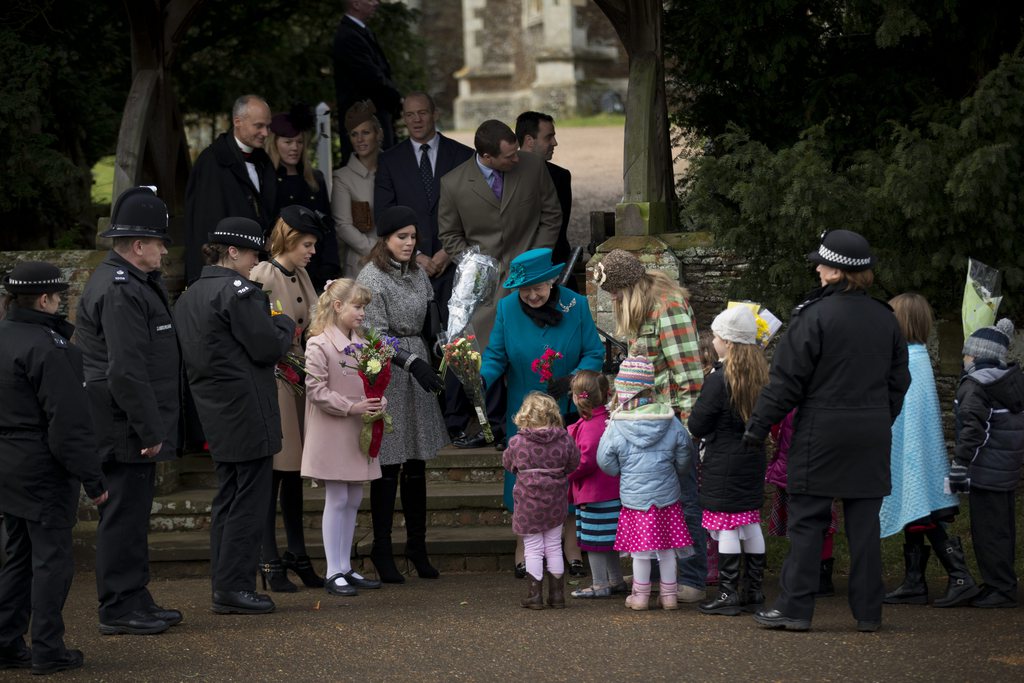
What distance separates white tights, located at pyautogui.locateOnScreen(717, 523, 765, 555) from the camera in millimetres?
6734

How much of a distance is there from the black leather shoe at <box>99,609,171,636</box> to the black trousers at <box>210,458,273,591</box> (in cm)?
39

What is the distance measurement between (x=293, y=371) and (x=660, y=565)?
2057 millimetres

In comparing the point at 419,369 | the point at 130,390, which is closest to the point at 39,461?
the point at 130,390

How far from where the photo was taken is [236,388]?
22.2ft

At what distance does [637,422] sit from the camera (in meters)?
6.88

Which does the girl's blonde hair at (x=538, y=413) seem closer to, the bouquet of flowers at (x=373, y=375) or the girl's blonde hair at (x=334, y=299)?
the bouquet of flowers at (x=373, y=375)

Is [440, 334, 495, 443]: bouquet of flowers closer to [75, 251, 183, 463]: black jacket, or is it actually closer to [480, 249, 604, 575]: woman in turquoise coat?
[480, 249, 604, 575]: woman in turquoise coat

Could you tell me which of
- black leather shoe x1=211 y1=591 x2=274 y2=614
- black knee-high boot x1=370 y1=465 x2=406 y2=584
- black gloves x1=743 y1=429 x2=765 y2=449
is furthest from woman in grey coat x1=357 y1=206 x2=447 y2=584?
black gloves x1=743 y1=429 x2=765 y2=449

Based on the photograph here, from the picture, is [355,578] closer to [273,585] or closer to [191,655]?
[273,585]

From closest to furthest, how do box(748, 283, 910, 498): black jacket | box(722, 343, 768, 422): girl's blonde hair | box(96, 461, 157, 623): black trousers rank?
box(748, 283, 910, 498): black jacket, box(96, 461, 157, 623): black trousers, box(722, 343, 768, 422): girl's blonde hair

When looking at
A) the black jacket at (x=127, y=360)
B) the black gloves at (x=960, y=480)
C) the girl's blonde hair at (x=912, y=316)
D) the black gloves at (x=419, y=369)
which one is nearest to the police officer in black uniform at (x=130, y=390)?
the black jacket at (x=127, y=360)

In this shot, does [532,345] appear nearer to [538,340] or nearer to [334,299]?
[538,340]

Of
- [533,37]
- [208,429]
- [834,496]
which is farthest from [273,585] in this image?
[533,37]

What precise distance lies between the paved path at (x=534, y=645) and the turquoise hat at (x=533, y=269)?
1573 mm
